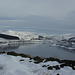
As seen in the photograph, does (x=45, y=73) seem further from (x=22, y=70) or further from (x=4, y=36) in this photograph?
(x=4, y=36)

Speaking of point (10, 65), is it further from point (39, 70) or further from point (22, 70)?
point (39, 70)

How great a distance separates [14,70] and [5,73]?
44cm

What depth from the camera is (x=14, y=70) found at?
6691 mm

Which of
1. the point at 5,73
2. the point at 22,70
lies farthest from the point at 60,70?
the point at 5,73

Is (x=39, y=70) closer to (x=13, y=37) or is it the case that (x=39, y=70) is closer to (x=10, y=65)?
(x=10, y=65)

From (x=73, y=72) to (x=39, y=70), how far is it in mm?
1385

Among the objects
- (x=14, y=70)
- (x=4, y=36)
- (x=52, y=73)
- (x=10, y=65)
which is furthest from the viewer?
(x=4, y=36)

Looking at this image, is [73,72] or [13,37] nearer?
[73,72]

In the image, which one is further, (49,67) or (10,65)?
(10,65)

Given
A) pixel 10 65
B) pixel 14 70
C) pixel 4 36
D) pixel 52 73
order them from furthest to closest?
pixel 4 36
pixel 10 65
pixel 14 70
pixel 52 73

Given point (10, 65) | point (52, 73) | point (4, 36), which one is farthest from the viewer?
point (4, 36)

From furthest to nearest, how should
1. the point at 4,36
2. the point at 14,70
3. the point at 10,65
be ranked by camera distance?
the point at 4,36
the point at 10,65
the point at 14,70

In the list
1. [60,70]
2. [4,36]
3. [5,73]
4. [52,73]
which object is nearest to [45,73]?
[52,73]

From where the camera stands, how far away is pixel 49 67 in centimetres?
688
